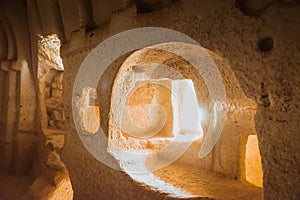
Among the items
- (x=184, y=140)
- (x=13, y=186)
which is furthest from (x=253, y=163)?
(x=13, y=186)

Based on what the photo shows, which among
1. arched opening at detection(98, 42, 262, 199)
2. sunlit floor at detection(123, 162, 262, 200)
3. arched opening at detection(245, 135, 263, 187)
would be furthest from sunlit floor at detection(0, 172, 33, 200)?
arched opening at detection(245, 135, 263, 187)

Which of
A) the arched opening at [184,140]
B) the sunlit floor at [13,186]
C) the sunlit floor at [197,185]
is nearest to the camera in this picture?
the sunlit floor at [197,185]

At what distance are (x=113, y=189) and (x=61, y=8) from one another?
2.64 metres

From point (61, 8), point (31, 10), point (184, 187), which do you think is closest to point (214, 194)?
point (184, 187)

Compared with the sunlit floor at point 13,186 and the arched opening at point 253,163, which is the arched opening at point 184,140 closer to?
the arched opening at point 253,163

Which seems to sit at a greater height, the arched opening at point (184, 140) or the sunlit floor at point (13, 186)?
the arched opening at point (184, 140)

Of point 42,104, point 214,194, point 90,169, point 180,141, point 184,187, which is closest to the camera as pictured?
point 214,194

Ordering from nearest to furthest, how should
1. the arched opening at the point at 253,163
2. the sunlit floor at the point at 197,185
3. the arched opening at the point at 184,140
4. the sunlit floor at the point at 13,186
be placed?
the sunlit floor at the point at 197,185
the arched opening at the point at 184,140
the arched opening at the point at 253,163
the sunlit floor at the point at 13,186

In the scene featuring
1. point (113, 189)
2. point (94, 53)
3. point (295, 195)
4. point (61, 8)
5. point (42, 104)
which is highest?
point (61, 8)

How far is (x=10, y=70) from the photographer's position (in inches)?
203

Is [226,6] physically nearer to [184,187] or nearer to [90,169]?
[184,187]

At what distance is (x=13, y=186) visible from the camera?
4973mm

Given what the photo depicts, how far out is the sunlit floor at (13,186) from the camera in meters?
4.76

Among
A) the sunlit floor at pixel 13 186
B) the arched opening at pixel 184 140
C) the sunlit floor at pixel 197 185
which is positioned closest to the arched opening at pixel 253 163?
the arched opening at pixel 184 140
